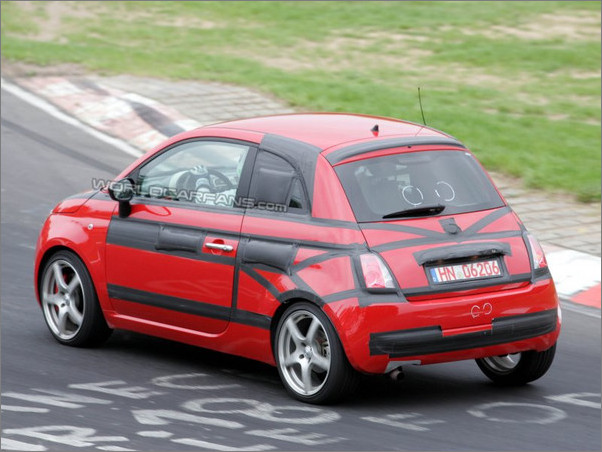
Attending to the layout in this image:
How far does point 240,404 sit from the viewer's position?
7.31 metres

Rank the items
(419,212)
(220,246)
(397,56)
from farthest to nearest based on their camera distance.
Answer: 1. (397,56)
2. (220,246)
3. (419,212)

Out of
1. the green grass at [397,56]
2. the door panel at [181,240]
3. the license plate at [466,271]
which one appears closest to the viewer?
the license plate at [466,271]

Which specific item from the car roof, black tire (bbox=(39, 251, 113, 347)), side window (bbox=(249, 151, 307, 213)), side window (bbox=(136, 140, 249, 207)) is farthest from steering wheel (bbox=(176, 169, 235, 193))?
black tire (bbox=(39, 251, 113, 347))

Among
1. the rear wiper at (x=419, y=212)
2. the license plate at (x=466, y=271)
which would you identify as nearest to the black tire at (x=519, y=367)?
the license plate at (x=466, y=271)

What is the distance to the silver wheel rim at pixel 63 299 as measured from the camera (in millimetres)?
8727

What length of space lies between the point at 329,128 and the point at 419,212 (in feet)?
3.01

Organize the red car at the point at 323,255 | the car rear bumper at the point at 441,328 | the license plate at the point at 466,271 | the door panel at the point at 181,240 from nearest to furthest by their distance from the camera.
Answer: the car rear bumper at the point at 441,328 → the red car at the point at 323,255 → the license plate at the point at 466,271 → the door panel at the point at 181,240

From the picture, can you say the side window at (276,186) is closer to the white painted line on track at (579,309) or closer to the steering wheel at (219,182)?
the steering wheel at (219,182)

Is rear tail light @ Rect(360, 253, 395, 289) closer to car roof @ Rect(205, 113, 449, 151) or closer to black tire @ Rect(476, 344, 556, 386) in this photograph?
car roof @ Rect(205, 113, 449, 151)

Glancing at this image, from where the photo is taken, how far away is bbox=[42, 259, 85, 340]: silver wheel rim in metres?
8.73

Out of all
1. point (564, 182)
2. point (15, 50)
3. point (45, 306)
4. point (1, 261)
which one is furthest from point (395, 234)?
point (15, 50)

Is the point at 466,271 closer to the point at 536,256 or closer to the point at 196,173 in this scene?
the point at 536,256

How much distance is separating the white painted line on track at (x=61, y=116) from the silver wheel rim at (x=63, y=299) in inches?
264

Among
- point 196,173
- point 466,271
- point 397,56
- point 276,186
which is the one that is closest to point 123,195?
point 196,173
